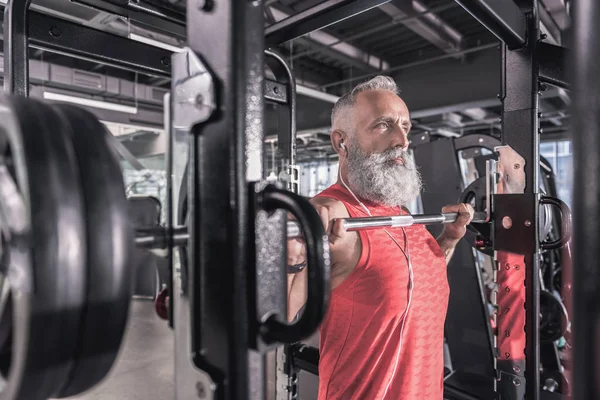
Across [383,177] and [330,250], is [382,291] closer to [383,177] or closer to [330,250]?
[330,250]

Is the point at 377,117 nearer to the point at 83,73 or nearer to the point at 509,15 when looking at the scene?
the point at 509,15

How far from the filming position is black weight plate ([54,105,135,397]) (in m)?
0.52

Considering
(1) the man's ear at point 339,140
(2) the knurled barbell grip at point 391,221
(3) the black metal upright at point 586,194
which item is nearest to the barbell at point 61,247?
(3) the black metal upright at point 586,194

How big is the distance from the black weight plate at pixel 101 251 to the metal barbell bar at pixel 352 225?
0.04 metres

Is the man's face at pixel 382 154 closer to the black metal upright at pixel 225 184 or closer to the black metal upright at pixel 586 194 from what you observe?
the black metal upright at pixel 225 184

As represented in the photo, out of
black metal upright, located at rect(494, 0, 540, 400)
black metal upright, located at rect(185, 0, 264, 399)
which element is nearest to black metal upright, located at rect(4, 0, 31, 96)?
black metal upright, located at rect(185, 0, 264, 399)

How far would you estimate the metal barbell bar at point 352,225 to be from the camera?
23.0 inches

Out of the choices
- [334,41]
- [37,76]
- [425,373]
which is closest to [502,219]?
[425,373]

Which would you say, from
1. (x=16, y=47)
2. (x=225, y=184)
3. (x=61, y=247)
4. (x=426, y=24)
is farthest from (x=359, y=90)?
(x=426, y=24)

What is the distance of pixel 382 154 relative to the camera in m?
1.67

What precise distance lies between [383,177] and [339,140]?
0.29 metres

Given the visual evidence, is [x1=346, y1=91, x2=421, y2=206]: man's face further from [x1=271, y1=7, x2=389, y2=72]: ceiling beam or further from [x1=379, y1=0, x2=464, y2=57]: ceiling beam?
[x1=271, y1=7, x2=389, y2=72]: ceiling beam

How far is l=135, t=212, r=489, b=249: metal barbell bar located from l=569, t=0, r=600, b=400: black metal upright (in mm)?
394

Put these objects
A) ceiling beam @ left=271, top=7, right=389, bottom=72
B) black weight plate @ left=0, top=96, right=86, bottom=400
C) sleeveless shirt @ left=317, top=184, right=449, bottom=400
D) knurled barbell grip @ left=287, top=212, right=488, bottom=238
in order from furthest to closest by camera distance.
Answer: ceiling beam @ left=271, top=7, right=389, bottom=72, sleeveless shirt @ left=317, top=184, right=449, bottom=400, knurled barbell grip @ left=287, top=212, right=488, bottom=238, black weight plate @ left=0, top=96, right=86, bottom=400
